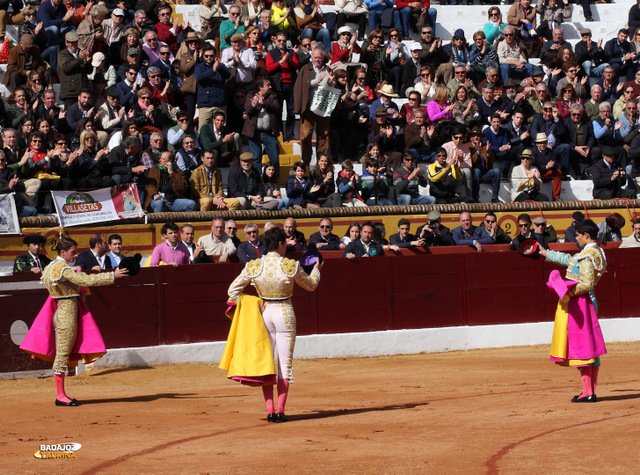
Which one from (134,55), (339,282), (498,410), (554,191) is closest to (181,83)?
(134,55)

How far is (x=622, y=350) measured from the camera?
1322 centimetres

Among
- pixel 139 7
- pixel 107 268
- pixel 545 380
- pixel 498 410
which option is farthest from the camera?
pixel 139 7

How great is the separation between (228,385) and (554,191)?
21.4 ft

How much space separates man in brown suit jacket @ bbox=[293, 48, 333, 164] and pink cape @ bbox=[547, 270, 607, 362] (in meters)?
6.50

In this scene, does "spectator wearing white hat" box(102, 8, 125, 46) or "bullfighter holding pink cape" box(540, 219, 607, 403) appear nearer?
"bullfighter holding pink cape" box(540, 219, 607, 403)

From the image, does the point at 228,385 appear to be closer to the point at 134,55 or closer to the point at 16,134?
the point at 16,134

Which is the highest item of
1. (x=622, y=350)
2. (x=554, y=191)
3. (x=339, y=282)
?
(x=554, y=191)

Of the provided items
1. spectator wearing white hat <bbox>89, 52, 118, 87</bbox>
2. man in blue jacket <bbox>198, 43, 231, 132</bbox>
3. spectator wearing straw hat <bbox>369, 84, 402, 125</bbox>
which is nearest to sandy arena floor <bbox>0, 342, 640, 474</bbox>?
man in blue jacket <bbox>198, 43, 231, 132</bbox>

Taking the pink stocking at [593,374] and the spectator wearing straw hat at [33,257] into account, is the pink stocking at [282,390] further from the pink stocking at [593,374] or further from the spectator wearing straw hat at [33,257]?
the spectator wearing straw hat at [33,257]

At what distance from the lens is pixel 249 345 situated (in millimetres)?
8227

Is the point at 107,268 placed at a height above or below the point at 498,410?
above

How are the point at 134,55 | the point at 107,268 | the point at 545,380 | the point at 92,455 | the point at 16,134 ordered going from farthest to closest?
the point at 134,55 < the point at 16,134 < the point at 107,268 < the point at 545,380 < the point at 92,455

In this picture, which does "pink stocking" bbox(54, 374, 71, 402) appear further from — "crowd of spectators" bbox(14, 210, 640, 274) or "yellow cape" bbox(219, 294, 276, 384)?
"crowd of spectators" bbox(14, 210, 640, 274)

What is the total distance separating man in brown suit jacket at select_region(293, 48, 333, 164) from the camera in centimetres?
1494
